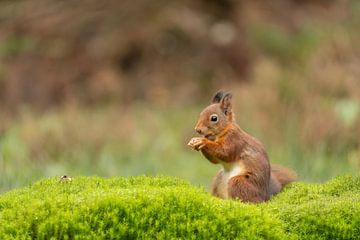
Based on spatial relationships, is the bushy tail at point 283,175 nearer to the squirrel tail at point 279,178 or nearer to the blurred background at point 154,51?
the squirrel tail at point 279,178

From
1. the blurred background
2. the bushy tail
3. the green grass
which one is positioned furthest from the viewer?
the blurred background

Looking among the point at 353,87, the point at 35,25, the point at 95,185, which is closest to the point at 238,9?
the point at 35,25

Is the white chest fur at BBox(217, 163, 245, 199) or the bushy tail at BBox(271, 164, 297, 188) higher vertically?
the bushy tail at BBox(271, 164, 297, 188)

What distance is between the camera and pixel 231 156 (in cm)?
701

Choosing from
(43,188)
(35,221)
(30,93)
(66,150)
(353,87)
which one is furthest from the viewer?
(30,93)

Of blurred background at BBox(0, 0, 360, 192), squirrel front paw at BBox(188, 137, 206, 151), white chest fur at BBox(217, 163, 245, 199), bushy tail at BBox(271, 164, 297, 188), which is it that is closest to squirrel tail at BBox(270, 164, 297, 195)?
bushy tail at BBox(271, 164, 297, 188)

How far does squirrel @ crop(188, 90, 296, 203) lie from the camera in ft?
22.6

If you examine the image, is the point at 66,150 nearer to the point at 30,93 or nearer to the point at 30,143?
the point at 30,143

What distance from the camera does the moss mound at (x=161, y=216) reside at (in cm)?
574

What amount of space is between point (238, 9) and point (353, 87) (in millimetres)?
7922

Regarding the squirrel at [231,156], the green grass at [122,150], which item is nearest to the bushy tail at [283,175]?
the squirrel at [231,156]

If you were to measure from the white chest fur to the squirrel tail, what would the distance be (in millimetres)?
408

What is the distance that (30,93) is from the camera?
72.6 feet

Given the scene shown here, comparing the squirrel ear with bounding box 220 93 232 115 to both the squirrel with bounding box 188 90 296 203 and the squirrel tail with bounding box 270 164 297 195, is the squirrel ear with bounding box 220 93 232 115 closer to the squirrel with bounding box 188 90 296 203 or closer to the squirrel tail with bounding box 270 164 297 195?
the squirrel with bounding box 188 90 296 203
